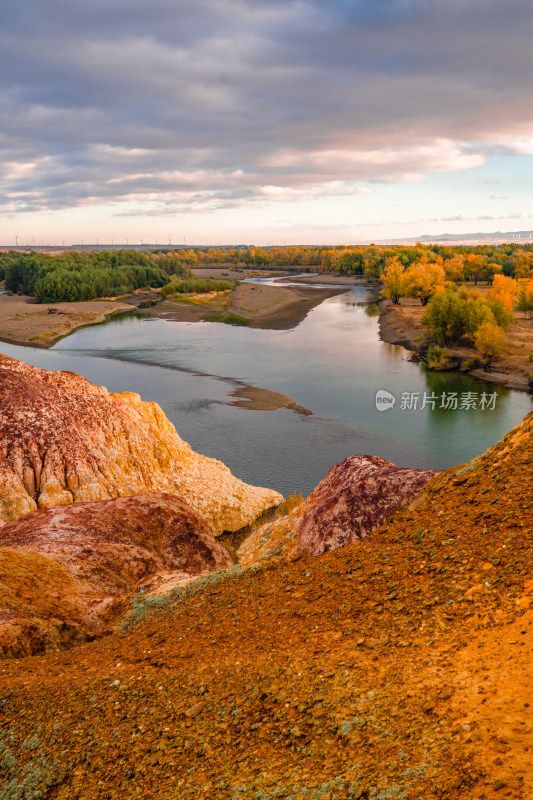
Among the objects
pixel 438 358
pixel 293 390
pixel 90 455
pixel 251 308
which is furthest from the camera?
pixel 251 308

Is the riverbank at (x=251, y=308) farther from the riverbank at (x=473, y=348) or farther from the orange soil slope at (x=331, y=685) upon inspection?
the orange soil slope at (x=331, y=685)

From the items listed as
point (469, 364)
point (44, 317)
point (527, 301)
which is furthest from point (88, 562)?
point (44, 317)

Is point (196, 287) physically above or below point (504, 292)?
above

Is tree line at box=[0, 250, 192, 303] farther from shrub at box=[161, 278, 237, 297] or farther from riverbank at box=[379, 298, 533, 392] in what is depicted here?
riverbank at box=[379, 298, 533, 392]

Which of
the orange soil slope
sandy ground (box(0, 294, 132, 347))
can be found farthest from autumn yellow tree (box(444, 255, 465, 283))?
the orange soil slope

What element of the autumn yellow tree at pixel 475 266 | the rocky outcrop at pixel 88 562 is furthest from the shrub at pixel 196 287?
the rocky outcrop at pixel 88 562

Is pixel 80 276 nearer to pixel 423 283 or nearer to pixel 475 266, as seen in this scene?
pixel 423 283
